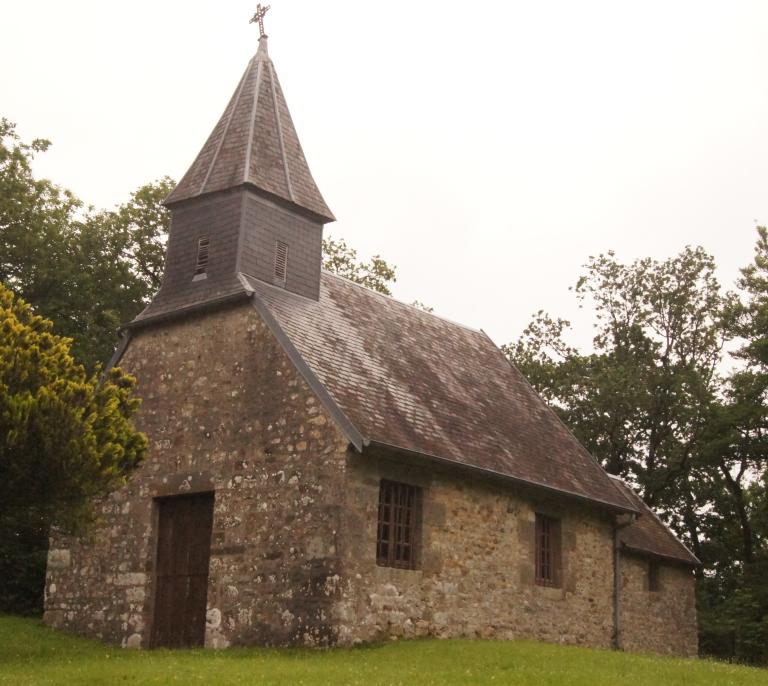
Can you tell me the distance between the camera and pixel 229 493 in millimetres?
17766

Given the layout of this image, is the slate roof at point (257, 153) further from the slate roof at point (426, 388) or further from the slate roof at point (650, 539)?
the slate roof at point (650, 539)

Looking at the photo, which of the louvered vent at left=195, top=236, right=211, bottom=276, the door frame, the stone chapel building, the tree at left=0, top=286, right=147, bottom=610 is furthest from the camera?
the louvered vent at left=195, top=236, right=211, bottom=276

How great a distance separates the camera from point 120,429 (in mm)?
14734

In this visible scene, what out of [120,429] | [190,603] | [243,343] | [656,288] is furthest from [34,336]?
[656,288]

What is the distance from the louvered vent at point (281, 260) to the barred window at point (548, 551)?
7.31 m

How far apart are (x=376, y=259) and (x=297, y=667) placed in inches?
999

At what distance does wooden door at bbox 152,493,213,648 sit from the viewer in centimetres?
1777

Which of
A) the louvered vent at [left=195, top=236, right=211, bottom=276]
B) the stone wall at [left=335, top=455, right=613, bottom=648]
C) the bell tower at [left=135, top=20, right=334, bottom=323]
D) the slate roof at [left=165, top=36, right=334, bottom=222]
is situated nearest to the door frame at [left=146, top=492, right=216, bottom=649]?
the stone wall at [left=335, top=455, right=613, bottom=648]

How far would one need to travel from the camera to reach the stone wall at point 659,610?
76.9 ft

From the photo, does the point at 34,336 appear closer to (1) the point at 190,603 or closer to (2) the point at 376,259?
(1) the point at 190,603

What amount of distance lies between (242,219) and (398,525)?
7.07m

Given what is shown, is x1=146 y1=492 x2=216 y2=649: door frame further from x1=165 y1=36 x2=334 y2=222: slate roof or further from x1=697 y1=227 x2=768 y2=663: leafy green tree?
x1=697 y1=227 x2=768 y2=663: leafy green tree

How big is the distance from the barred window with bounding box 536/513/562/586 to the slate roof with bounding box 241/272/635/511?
89 centimetres

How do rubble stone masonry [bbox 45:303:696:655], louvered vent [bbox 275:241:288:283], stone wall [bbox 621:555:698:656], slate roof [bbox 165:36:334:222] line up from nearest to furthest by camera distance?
rubble stone masonry [bbox 45:303:696:655], louvered vent [bbox 275:241:288:283], slate roof [bbox 165:36:334:222], stone wall [bbox 621:555:698:656]
